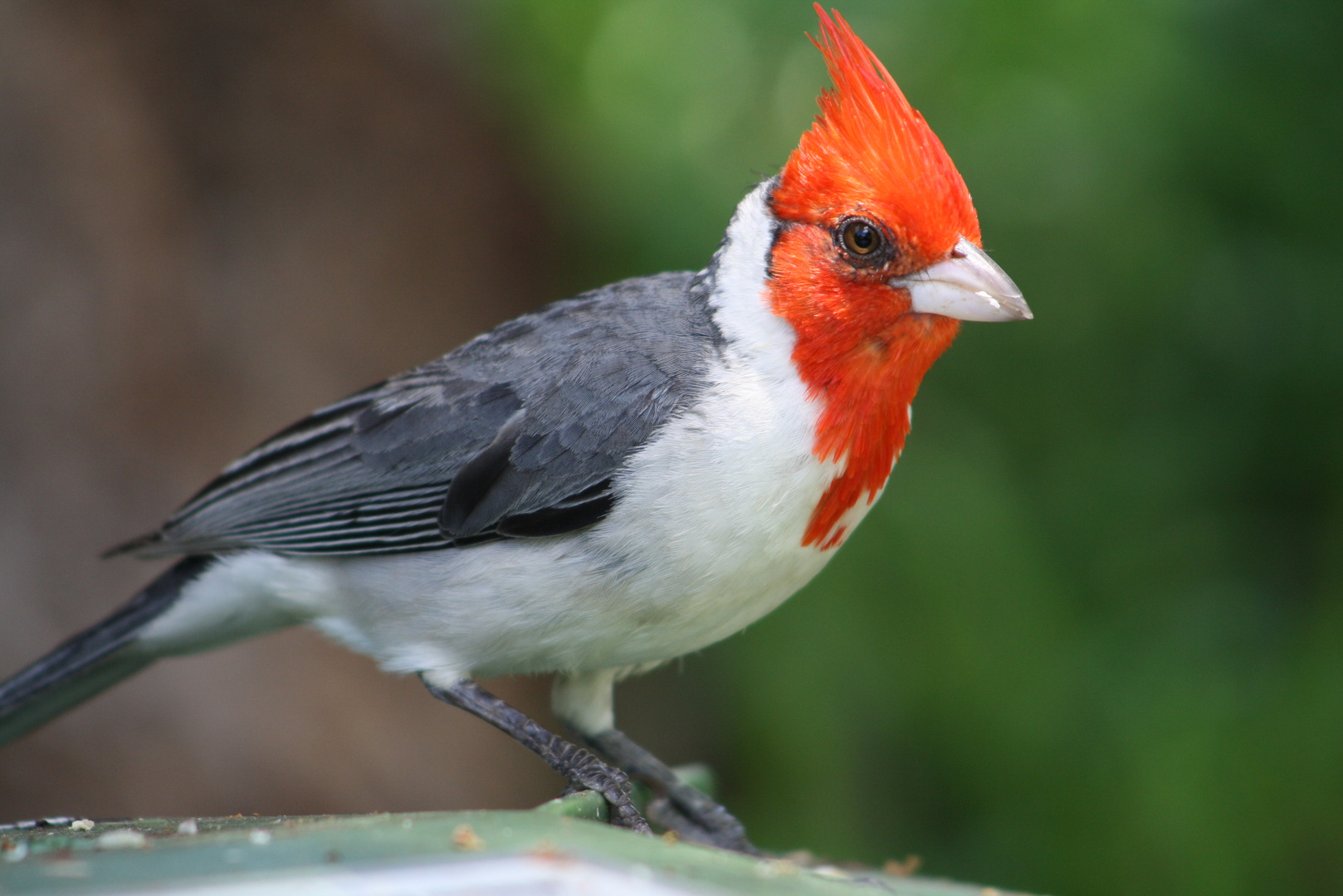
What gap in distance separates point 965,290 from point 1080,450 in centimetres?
242

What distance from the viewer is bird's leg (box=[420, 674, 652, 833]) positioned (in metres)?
2.68

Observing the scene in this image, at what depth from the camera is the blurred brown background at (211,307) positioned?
4.79m

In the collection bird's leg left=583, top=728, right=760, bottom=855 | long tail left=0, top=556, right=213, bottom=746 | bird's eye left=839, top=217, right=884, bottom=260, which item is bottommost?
bird's leg left=583, top=728, right=760, bottom=855

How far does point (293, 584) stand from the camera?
3.10m

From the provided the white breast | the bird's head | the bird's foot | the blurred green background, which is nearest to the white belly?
the white breast

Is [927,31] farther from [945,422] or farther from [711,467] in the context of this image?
[711,467]

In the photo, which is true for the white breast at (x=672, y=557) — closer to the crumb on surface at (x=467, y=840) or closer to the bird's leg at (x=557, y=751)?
the bird's leg at (x=557, y=751)

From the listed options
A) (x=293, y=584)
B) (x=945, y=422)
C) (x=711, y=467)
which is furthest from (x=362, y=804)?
(x=711, y=467)

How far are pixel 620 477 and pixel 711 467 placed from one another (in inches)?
8.9

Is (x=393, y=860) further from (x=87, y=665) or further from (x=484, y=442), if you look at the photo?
(x=87, y=665)

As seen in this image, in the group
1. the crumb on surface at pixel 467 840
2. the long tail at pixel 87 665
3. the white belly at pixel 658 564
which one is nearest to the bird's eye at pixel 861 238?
the white belly at pixel 658 564

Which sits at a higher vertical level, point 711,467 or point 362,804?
point 711,467

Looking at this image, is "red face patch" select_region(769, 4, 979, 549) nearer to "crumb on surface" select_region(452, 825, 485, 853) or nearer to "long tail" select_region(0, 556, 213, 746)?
"crumb on surface" select_region(452, 825, 485, 853)

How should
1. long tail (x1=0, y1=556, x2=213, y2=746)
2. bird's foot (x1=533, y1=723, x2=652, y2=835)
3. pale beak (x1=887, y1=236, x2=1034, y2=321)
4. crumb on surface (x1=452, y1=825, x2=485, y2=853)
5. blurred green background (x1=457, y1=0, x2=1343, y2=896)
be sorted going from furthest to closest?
blurred green background (x1=457, y1=0, x2=1343, y2=896) → long tail (x1=0, y1=556, x2=213, y2=746) → bird's foot (x1=533, y1=723, x2=652, y2=835) → pale beak (x1=887, y1=236, x2=1034, y2=321) → crumb on surface (x1=452, y1=825, x2=485, y2=853)
